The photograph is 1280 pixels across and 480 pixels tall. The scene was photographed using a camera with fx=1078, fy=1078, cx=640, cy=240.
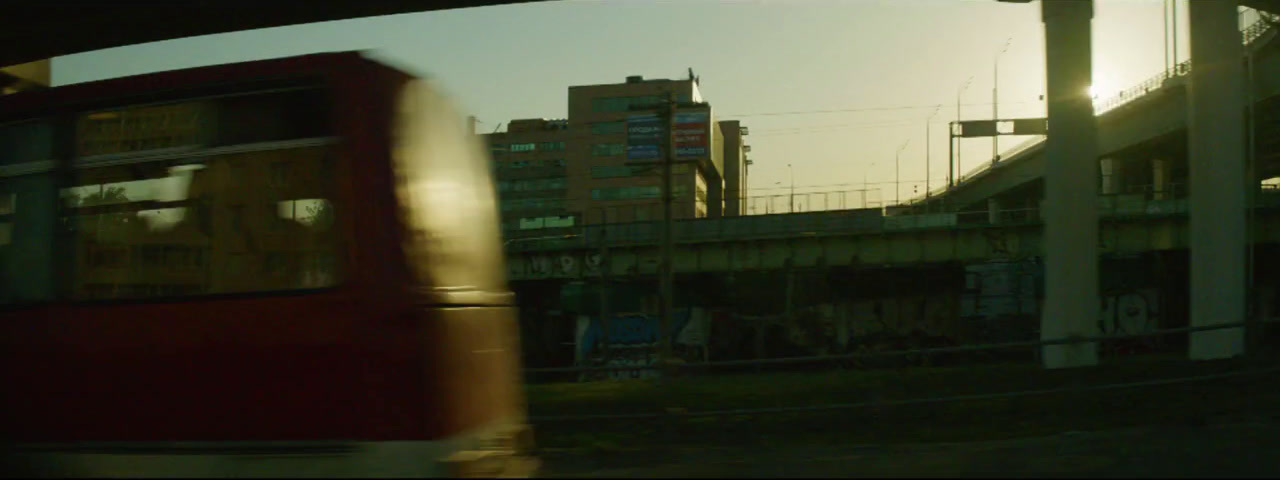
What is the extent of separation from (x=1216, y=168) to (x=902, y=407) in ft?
39.7

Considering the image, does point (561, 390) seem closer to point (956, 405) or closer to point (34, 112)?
point (956, 405)

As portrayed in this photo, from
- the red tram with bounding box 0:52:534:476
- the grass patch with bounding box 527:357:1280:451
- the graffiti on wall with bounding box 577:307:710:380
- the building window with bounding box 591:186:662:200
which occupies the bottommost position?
the graffiti on wall with bounding box 577:307:710:380

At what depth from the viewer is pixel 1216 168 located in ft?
71.4

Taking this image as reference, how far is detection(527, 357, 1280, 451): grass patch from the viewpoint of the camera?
39.2 ft

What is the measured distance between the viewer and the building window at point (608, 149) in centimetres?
9472

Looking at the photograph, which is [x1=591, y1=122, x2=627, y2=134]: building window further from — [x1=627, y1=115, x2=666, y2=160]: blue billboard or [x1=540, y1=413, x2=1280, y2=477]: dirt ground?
[x1=540, y1=413, x2=1280, y2=477]: dirt ground

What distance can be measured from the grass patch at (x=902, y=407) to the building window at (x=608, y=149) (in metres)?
76.9

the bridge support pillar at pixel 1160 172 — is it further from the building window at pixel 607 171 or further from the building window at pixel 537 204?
the building window at pixel 537 204

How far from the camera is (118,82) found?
6457 mm

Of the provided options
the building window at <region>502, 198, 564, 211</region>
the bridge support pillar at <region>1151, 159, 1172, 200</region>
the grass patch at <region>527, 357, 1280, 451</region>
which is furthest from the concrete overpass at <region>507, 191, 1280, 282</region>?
the building window at <region>502, 198, 564, 211</region>

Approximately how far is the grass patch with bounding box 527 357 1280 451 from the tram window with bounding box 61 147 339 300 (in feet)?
16.9

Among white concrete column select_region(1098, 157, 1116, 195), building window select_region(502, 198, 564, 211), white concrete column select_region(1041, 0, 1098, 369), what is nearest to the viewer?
white concrete column select_region(1041, 0, 1098, 369)

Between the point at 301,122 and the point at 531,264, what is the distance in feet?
160

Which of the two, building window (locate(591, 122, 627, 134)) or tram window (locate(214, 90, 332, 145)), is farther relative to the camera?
building window (locate(591, 122, 627, 134))
